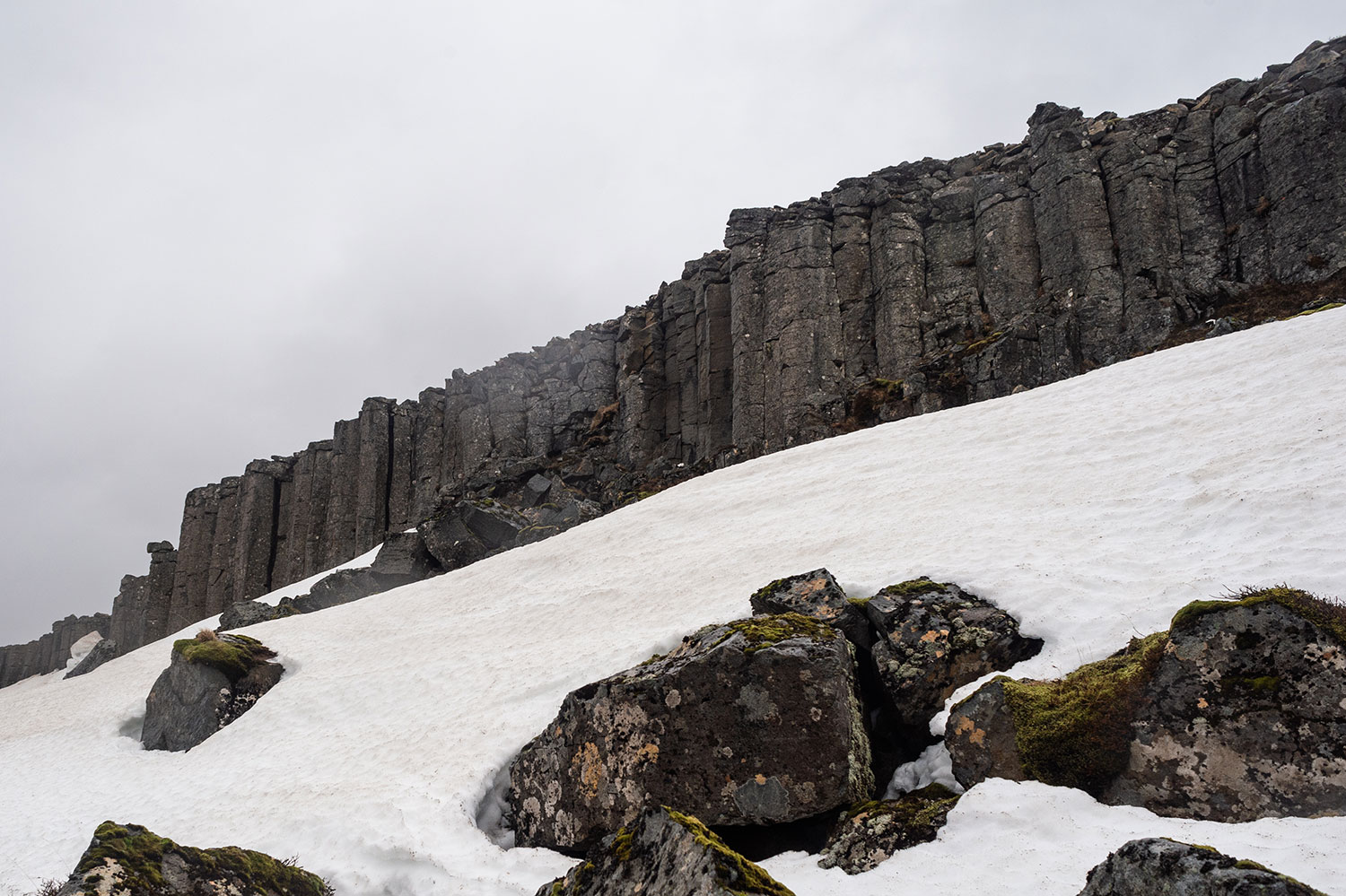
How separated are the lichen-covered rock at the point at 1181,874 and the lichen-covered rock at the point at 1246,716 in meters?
3.03

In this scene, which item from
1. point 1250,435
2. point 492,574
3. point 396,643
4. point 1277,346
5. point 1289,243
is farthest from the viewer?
point 1289,243

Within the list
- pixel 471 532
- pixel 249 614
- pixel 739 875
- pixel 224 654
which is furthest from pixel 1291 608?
pixel 249 614

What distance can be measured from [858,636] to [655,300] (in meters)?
53.5

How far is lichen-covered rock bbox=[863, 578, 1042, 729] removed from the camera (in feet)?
35.7

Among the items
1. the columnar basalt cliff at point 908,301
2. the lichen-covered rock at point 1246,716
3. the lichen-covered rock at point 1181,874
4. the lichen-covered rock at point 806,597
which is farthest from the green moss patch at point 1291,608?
the columnar basalt cliff at point 908,301

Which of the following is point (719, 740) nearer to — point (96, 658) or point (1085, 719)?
point (1085, 719)

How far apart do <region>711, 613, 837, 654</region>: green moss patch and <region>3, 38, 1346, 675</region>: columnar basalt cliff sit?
24.7 meters

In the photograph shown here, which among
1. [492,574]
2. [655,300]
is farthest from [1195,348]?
[655,300]

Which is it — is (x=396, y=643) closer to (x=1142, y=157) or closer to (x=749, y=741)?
(x=749, y=741)

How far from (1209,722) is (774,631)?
503 cm

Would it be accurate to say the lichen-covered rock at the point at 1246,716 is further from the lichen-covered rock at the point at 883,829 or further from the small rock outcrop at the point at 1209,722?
the lichen-covered rock at the point at 883,829

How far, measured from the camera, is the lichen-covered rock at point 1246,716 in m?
7.23

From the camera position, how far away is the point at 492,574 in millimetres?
28219

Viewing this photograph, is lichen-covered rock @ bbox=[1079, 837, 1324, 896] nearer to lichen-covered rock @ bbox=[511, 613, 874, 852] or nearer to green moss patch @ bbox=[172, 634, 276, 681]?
lichen-covered rock @ bbox=[511, 613, 874, 852]
